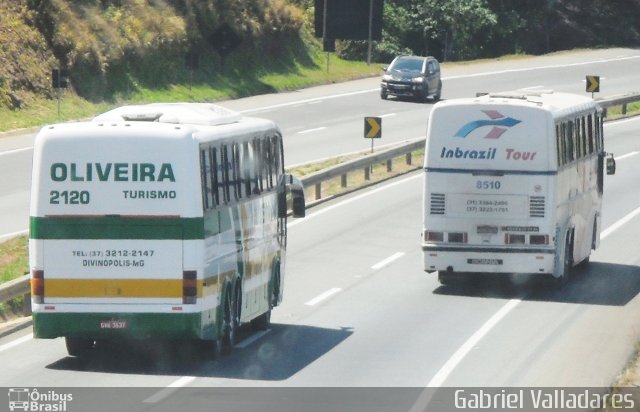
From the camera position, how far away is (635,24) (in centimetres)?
9000

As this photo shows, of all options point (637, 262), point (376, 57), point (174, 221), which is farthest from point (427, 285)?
point (376, 57)

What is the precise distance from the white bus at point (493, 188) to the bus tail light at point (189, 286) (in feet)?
27.1

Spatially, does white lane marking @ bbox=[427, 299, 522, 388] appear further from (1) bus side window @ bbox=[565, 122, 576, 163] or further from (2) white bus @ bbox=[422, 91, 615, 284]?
(1) bus side window @ bbox=[565, 122, 576, 163]

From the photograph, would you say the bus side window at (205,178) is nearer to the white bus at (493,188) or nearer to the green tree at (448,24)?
the white bus at (493,188)

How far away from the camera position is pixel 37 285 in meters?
16.8

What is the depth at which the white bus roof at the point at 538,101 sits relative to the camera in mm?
24344

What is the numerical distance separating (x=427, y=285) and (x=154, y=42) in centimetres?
3549

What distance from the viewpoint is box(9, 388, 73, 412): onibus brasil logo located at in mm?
14516

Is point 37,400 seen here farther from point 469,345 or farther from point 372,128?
point 372,128

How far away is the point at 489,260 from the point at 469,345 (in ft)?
16.8

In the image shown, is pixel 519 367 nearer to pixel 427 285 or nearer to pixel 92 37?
pixel 427 285

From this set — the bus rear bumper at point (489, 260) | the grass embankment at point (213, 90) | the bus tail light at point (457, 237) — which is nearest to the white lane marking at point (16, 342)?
the bus rear bumper at point (489, 260)

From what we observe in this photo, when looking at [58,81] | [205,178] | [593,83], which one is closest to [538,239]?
[205,178]

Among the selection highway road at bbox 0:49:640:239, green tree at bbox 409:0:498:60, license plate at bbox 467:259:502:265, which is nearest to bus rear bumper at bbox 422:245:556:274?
license plate at bbox 467:259:502:265
